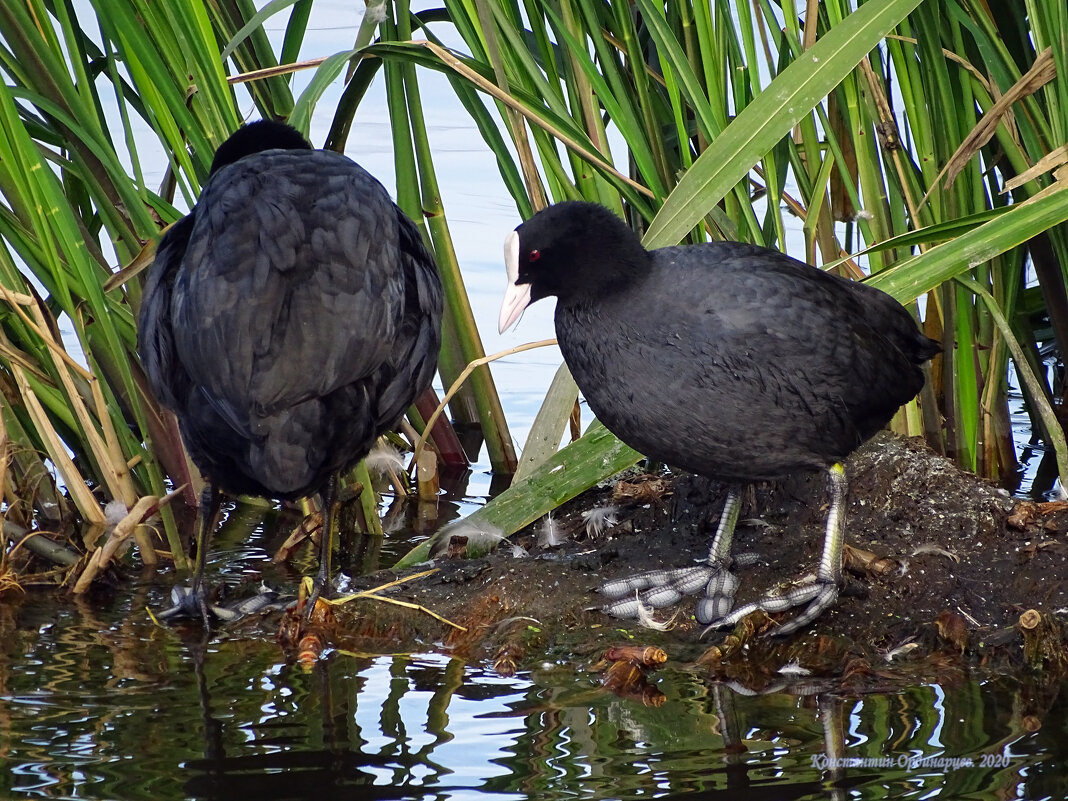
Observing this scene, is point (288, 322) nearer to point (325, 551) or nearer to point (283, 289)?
point (283, 289)

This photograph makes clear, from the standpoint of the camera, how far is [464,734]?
7.84 feet

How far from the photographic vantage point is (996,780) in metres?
2.13

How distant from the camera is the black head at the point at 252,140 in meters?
3.30

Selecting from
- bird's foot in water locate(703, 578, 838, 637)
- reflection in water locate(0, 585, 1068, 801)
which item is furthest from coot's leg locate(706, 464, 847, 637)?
reflection in water locate(0, 585, 1068, 801)

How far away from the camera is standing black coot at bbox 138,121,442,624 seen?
260cm

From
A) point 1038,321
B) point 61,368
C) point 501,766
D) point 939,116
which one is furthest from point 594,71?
point 1038,321

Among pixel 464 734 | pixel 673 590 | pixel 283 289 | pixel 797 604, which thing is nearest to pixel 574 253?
pixel 283 289

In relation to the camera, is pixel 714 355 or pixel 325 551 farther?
pixel 325 551

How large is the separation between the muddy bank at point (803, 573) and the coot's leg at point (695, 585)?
0.11ft

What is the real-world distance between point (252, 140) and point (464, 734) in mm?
1658

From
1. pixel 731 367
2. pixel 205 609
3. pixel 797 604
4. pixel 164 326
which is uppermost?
pixel 164 326

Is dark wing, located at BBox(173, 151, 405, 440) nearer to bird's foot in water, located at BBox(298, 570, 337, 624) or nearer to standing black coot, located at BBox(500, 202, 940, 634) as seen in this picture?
standing black coot, located at BBox(500, 202, 940, 634)

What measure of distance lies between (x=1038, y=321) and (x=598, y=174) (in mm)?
1917

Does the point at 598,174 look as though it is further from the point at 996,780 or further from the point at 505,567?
the point at 996,780
